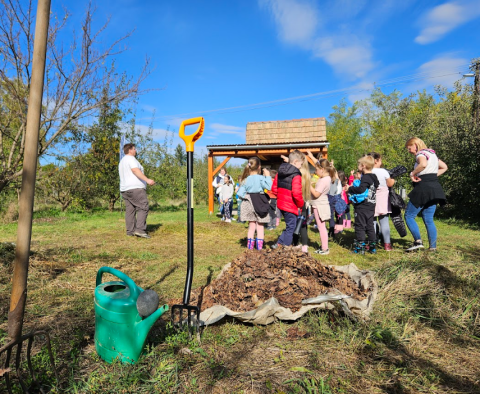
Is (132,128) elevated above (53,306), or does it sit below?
above

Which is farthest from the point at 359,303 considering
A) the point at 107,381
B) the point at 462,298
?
the point at 107,381

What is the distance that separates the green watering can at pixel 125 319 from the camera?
2.04 meters

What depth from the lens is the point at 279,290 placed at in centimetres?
310

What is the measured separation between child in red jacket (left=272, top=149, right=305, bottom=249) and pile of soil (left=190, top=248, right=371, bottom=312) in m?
1.64

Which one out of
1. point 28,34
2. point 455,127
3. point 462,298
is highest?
point 455,127

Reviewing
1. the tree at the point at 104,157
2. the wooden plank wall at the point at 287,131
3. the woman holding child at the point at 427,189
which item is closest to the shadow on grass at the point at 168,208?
the tree at the point at 104,157

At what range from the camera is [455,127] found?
12312 mm

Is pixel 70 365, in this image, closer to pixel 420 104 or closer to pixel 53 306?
pixel 53 306

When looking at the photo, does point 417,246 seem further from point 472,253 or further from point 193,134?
point 193,134

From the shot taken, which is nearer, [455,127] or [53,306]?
[53,306]

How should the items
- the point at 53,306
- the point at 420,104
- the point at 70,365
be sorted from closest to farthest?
the point at 70,365
the point at 53,306
the point at 420,104

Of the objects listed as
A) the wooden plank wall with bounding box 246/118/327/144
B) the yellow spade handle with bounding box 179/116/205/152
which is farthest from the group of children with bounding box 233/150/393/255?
the wooden plank wall with bounding box 246/118/327/144

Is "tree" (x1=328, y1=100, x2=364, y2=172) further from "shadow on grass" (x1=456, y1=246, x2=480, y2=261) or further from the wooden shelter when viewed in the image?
"shadow on grass" (x1=456, y1=246, x2=480, y2=261)

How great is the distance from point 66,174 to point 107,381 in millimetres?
12261
